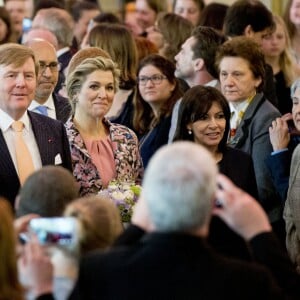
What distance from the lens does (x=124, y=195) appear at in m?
6.81

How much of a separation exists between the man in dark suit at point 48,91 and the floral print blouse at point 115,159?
945 mm

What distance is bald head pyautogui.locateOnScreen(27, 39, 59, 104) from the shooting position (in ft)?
27.8

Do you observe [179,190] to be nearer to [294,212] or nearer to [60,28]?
[294,212]

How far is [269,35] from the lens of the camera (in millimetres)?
9594

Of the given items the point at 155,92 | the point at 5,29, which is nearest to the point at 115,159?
the point at 155,92

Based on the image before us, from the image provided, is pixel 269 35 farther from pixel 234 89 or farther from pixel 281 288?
pixel 281 288

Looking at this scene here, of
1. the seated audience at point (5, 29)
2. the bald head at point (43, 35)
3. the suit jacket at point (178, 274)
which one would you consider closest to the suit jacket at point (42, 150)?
the suit jacket at point (178, 274)

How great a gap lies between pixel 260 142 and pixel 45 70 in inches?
62.7

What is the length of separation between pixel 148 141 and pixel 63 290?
4.01 m

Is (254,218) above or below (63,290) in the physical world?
above

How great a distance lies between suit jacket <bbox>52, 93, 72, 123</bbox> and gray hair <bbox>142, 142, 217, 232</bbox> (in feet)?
13.4

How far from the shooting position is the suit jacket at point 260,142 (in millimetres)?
7918

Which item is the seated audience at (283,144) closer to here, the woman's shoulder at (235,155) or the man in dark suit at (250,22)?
the woman's shoulder at (235,155)

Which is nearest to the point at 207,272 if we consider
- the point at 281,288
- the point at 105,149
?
the point at 281,288
